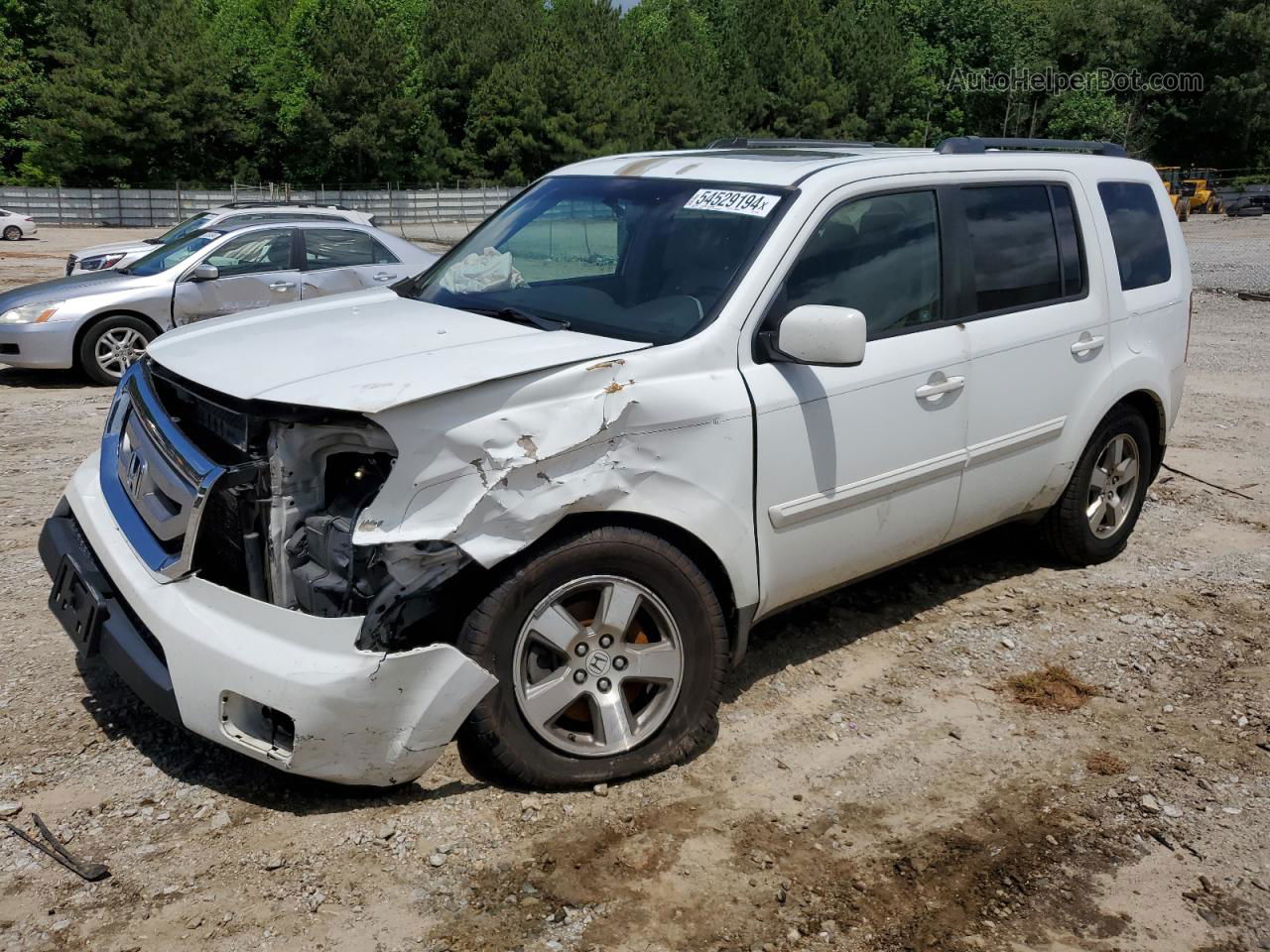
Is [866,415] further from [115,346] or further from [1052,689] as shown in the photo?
[115,346]

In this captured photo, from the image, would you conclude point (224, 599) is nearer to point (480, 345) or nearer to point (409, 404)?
point (409, 404)

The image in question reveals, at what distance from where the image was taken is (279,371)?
336 centimetres

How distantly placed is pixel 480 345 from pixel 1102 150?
11.6 feet

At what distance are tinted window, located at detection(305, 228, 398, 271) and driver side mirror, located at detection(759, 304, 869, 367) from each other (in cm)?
796

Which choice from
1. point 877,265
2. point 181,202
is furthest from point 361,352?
point 181,202

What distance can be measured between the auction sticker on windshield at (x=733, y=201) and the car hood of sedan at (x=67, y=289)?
7.80 m

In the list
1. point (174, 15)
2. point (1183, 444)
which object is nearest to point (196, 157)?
point (174, 15)

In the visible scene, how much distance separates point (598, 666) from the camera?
345 centimetres

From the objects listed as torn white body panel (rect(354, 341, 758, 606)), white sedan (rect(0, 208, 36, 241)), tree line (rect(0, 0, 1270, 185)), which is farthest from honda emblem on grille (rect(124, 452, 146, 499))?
tree line (rect(0, 0, 1270, 185))

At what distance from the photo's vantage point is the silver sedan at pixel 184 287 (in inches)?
394

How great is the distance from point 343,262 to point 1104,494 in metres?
7.56

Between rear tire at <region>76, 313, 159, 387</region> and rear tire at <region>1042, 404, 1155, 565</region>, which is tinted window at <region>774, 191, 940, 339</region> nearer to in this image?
rear tire at <region>1042, 404, 1155, 565</region>

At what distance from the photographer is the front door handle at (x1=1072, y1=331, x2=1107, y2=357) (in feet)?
16.1

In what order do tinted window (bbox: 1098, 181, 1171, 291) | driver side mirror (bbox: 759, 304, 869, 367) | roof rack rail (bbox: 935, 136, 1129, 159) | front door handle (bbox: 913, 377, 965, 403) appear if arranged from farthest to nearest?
tinted window (bbox: 1098, 181, 1171, 291)
roof rack rail (bbox: 935, 136, 1129, 159)
front door handle (bbox: 913, 377, 965, 403)
driver side mirror (bbox: 759, 304, 869, 367)
